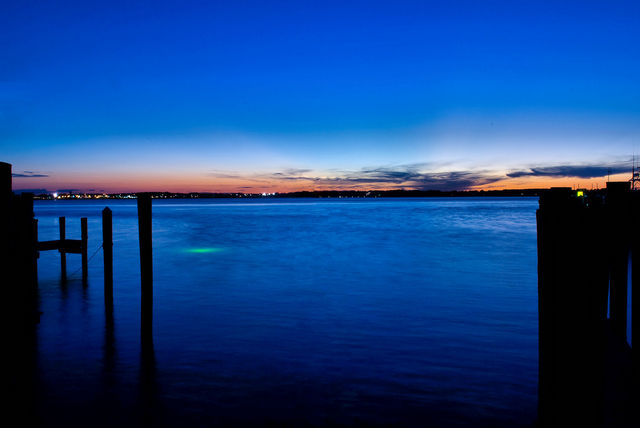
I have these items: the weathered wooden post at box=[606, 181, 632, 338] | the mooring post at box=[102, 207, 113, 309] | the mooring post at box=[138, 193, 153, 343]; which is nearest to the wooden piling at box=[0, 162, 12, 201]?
the mooring post at box=[138, 193, 153, 343]

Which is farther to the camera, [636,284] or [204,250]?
[204,250]

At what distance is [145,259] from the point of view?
24.8ft

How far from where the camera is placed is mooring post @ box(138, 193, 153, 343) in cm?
734

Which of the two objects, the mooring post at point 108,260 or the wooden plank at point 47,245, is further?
the wooden plank at point 47,245

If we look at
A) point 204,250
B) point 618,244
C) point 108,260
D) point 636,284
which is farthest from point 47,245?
point 636,284

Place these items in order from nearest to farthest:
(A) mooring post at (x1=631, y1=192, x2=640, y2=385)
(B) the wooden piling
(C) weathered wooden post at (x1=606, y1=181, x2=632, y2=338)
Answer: (B) the wooden piling
(A) mooring post at (x1=631, y1=192, x2=640, y2=385)
(C) weathered wooden post at (x1=606, y1=181, x2=632, y2=338)

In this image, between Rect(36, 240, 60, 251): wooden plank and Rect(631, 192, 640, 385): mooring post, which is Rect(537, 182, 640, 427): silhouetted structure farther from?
Rect(36, 240, 60, 251): wooden plank

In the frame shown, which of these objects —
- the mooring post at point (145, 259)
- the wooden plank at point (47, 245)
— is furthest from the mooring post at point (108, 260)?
the wooden plank at point (47, 245)

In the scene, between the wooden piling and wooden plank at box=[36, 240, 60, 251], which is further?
wooden plank at box=[36, 240, 60, 251]

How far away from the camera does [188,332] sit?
27.6 ft

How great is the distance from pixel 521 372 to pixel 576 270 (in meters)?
4.15

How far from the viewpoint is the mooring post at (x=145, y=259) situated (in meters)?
7.34

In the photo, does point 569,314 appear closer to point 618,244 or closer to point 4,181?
point 618,244

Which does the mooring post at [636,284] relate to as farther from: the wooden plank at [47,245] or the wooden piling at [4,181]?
the wooden plank at [47,245]
